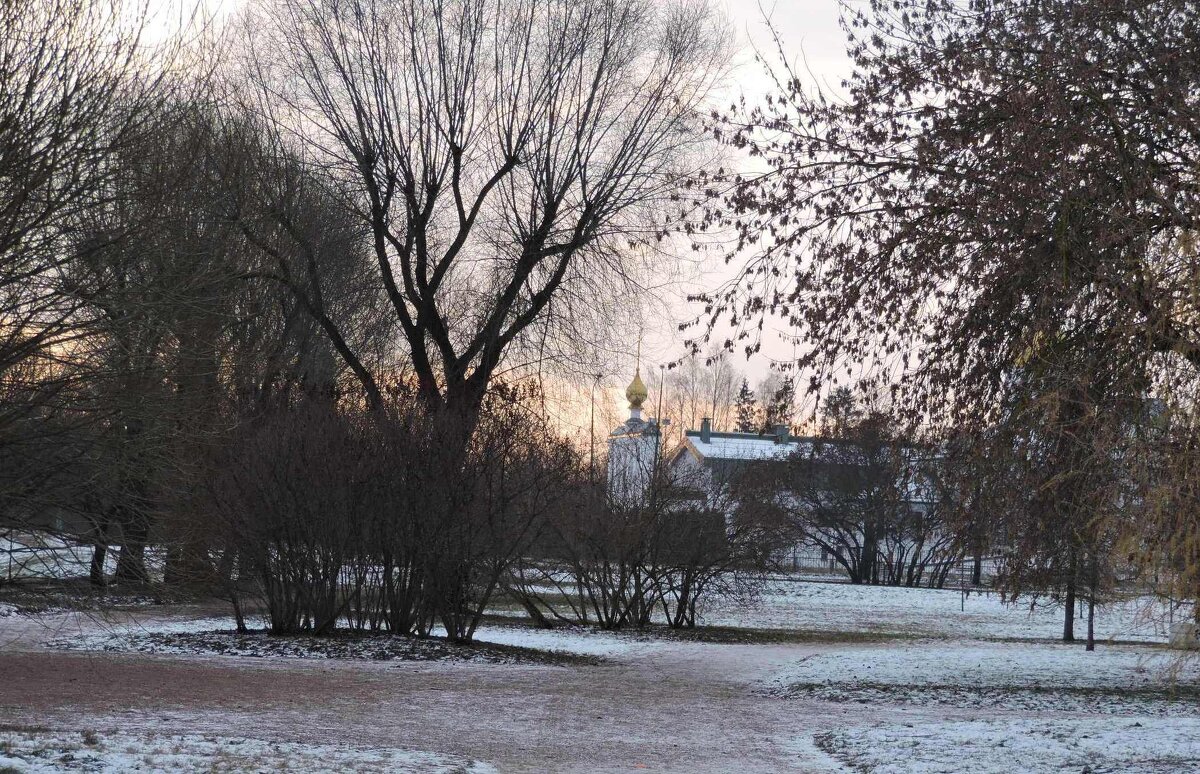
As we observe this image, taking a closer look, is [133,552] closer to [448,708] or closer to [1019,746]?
[448,708]

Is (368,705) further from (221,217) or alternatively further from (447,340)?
(447,340)

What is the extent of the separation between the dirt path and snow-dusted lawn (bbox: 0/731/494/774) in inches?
23.2

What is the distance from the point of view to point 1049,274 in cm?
1040

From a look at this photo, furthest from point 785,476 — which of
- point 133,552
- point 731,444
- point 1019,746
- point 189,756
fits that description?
point 189,756

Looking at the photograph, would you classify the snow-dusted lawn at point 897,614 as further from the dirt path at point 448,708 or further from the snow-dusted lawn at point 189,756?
the snow-dusted lawn at point 189,756

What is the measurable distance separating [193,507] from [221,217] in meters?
6.09

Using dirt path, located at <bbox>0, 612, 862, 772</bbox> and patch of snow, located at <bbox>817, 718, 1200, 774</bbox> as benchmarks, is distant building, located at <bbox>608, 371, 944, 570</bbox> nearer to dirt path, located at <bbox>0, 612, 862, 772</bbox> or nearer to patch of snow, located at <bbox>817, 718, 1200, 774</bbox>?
patch of snow, located at <bbox>817, 718, 1200, 774</bbox>

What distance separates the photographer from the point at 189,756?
781 centimetres

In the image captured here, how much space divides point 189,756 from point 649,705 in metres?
6.20

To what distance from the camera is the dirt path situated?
9.60 metres

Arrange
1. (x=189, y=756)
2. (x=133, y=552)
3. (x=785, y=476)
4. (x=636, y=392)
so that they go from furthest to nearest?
(x=636, y=392)
(x=785, y=476)
(x=133, y=552)
(x=189, y=756)

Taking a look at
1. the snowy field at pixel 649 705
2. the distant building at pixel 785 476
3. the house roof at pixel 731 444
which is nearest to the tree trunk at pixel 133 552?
the snowy field at pixel 649 705

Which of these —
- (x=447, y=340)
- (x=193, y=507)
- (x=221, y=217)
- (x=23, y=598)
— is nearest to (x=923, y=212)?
(x=221, y=217)

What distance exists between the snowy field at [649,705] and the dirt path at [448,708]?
0.16ft
